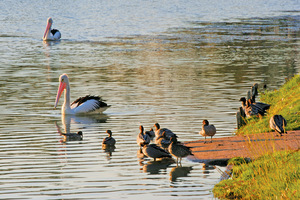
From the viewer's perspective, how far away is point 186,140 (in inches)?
681

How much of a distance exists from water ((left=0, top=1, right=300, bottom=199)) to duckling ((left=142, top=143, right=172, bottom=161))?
222 mm

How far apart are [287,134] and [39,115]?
9.04m

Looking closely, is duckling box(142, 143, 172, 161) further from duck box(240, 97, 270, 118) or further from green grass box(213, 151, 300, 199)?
duck box(240, 97, 270, 118)

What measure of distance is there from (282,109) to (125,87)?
9.24 metres

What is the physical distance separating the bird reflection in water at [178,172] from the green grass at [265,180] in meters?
1.24

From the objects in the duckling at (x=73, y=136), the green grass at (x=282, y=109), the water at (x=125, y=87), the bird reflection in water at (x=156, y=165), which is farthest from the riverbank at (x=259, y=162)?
the duckling at (x=73, y=136)

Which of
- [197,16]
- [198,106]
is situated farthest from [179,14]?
[198,106]

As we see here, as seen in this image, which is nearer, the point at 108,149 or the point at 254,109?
the point at 108,149

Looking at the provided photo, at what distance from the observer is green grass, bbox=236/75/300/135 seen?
1740 cm

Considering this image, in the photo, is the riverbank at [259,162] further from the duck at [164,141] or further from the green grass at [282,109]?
the duck at [164,141]

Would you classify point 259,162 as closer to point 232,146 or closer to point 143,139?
point 232,146

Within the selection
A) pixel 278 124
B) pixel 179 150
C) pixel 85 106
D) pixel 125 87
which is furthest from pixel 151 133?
pixel 125 87

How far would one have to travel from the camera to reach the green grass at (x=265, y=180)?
10.8 metres

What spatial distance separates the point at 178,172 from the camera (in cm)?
1404
